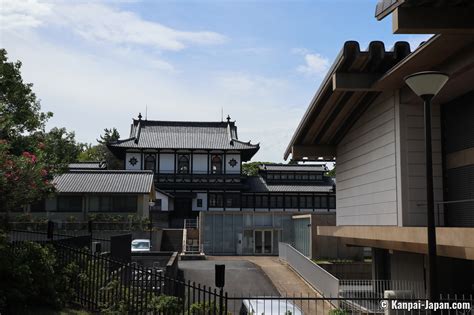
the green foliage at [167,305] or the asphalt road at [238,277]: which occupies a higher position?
the green foliage at [167,305]

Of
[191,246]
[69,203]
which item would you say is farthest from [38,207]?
[191,246]

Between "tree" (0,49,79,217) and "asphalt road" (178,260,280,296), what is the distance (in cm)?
920

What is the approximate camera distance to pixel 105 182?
44312 millimetres

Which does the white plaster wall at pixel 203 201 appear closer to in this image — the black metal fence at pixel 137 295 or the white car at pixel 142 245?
the white car at pixel 142 245

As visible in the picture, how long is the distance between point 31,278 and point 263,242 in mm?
31488

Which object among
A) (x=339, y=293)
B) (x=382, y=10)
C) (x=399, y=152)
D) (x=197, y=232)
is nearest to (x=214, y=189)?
(x=197, y=232)

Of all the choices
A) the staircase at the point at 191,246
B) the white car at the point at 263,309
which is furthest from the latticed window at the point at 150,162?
the white car at the point at 263,309

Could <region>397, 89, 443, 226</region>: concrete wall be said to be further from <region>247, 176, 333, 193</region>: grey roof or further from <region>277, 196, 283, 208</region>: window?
<region>277, 196, 283, 208</region>: window

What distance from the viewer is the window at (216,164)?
56.3 meters

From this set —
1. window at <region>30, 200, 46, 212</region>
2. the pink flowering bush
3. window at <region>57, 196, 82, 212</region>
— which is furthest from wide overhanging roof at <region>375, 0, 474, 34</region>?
window at <region>30, 200, 46, 212</region>

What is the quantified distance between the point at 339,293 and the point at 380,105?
708 centimetres

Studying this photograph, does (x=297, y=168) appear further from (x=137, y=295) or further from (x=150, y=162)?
(x=137, y=295)

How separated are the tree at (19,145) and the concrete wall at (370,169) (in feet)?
31.7

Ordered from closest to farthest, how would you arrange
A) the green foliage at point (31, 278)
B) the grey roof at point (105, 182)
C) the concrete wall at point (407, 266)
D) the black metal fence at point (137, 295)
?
the green foliage at point (31, 278) → the black metal fence at point (137, 295) → the concrete wall at point (407, 266) → the grey roof at point (105, 182)
